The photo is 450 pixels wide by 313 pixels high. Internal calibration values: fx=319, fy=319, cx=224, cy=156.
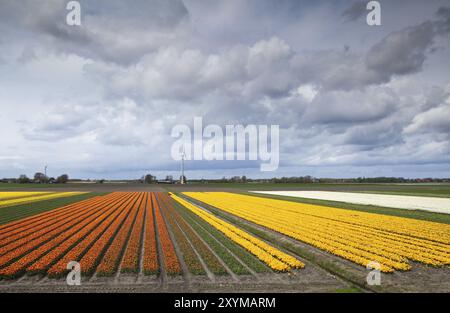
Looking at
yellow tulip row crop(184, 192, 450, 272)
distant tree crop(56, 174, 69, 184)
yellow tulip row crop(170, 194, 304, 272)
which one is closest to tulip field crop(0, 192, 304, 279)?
yellow tulip row crop(170, 194, 304, 272)

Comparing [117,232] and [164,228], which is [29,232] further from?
[164,228]

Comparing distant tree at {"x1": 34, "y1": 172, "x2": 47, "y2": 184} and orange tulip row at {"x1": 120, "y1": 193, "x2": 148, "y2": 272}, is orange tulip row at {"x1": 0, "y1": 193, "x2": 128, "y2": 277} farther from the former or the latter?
distant tree at {"x1": 34, "y1": 172, "x2": 47, "y2": 184}

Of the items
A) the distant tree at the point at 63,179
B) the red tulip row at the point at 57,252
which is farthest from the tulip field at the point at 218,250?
the distant tree at the point at 63,179

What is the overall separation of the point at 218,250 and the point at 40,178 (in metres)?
195

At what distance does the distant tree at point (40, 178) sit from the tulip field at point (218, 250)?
172 meters

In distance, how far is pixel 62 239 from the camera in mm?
19234

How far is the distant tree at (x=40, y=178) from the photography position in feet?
579

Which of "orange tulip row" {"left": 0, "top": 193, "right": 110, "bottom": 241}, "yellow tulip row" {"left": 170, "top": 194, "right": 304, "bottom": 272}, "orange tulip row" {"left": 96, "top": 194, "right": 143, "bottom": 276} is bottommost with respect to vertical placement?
"yellow tulip row" {"left": 170, "top": 194, "right": 304, "bottom": 272}

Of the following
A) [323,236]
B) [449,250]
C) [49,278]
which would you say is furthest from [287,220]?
[49,278]

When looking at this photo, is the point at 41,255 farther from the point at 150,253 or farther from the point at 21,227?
the point at 21,227

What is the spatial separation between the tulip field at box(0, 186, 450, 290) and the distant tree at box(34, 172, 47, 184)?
17248 centimetres

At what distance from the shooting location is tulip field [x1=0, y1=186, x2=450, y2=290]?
12.9m

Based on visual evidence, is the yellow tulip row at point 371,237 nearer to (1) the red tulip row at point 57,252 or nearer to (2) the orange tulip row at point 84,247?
(2) the orange tulip row at point 84,247
